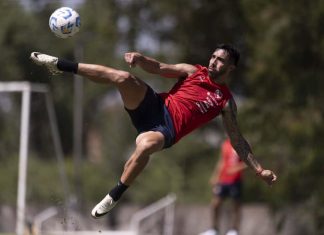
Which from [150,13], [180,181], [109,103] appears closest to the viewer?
[150,13]

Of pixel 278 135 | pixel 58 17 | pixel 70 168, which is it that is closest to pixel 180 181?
pixel 70 168

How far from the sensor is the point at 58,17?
10914 millimetres

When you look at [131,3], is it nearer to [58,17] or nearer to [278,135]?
[278,135]

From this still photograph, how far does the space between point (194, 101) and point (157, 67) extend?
2.12ft

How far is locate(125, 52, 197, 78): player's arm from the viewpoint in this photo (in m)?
10.5

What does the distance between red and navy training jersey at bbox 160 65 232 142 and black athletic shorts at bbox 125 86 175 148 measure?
13 centimetres

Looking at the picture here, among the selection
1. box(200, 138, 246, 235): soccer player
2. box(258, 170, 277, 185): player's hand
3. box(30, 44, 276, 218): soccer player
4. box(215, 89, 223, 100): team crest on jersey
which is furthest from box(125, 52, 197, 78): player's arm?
box(200, 138, 246, 235): soccer player

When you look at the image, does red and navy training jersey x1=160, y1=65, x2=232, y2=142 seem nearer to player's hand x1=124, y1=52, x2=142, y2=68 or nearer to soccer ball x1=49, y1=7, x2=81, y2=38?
player's hand x1=124, y1=52, x2=142, y2=68

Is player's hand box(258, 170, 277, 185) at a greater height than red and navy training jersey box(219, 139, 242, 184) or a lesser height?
greater

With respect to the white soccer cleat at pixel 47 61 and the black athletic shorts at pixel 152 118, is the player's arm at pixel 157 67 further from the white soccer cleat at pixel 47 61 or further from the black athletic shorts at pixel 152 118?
the white soccer cleat at pixel 47 61

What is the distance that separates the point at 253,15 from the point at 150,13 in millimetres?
4799

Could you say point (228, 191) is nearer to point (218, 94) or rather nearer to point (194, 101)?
point (218, 94)

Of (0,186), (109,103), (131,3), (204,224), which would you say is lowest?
(109,103)

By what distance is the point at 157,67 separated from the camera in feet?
36.4
